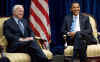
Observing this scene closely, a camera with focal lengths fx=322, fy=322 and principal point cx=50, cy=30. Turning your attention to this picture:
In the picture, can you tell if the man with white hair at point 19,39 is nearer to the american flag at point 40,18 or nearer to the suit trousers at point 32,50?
the suit trousers at point 32,50

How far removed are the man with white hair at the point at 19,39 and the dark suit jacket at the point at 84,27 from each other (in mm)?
874

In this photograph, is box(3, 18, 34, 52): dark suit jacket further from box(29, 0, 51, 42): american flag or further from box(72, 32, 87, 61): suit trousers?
box(29, 0, 51, 42): american flag

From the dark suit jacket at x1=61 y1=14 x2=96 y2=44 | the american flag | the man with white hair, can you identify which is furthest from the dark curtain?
the man with white hair

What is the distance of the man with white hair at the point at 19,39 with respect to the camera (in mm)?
4445

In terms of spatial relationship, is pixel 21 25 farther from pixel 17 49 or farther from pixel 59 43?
pixel 59 43

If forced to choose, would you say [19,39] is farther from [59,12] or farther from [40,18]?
[59,12]

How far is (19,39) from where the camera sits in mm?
4543

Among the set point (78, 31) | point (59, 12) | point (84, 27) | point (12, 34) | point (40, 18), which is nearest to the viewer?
point (12, 34)

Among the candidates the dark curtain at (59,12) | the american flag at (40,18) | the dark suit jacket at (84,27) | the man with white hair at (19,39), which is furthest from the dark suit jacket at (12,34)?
the dark curtain at (59,12)

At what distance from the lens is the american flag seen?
19.5 feet

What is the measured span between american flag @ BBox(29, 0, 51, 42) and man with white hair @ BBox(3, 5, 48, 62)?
1.18 metres

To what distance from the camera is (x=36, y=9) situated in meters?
6.00

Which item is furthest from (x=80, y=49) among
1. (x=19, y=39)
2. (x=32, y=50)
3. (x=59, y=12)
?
(x=59, y=12)

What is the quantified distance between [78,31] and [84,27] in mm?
333
